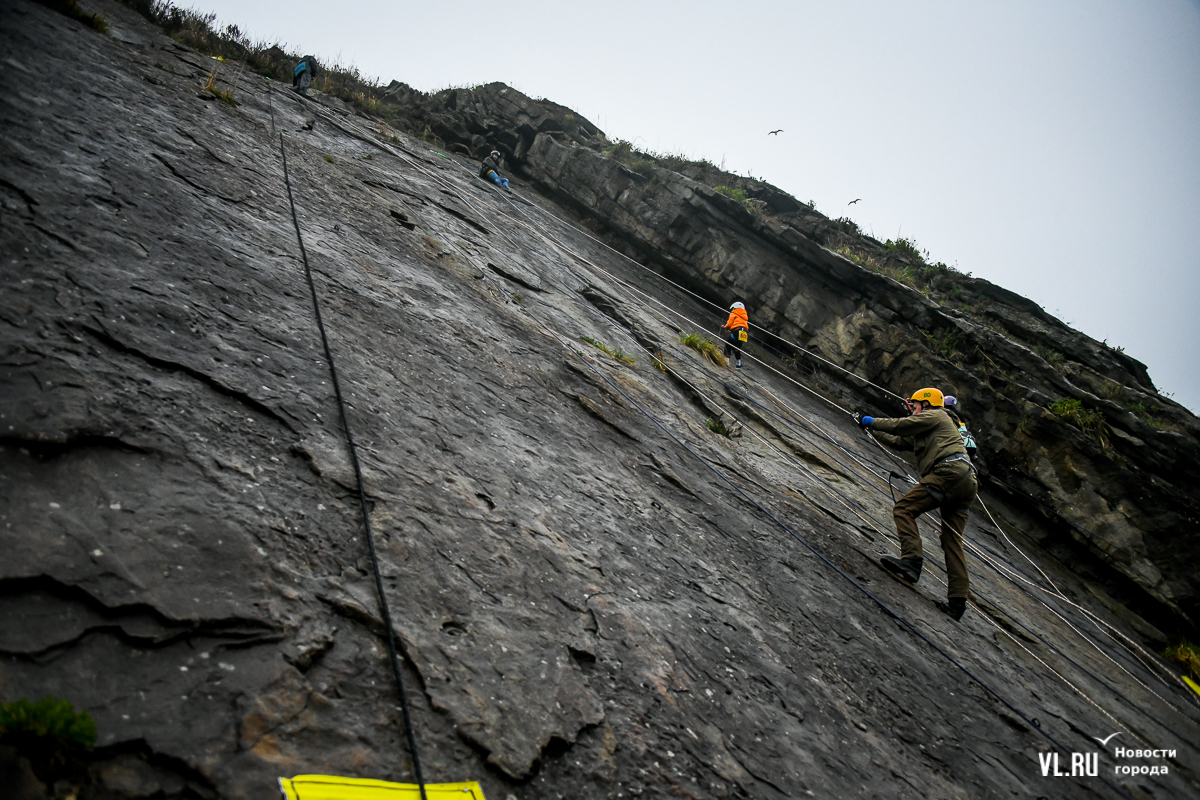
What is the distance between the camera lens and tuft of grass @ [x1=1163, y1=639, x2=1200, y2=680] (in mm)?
7736

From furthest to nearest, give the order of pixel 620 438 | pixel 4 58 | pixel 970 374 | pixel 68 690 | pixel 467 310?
pixel 970 374, pixel 467 310, pixel 620 438, pixel 4 58, pixel 68 690

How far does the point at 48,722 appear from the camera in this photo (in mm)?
1467

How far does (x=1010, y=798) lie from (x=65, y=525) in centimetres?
521

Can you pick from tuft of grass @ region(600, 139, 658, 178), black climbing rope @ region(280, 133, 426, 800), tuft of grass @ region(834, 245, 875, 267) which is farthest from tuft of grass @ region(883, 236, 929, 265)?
black climbing rope @ region(280, 133, 426, 800)

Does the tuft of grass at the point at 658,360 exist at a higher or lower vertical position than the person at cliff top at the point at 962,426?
lower

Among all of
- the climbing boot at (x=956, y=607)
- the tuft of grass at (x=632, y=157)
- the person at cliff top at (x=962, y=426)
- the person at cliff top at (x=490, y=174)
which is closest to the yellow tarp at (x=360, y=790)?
the climbing boot at (x=956, y=607)

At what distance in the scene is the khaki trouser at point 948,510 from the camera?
5.50 metres

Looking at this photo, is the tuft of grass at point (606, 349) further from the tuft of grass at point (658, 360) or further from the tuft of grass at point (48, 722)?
the tuft of grass at point (48, 722)

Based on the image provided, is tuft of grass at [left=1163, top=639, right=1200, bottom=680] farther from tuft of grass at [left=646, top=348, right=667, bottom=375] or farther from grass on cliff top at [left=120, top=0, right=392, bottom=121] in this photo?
grass on cliff top at [left=120, top=0, right=392, bottom=121]

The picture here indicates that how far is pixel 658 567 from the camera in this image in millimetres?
3943

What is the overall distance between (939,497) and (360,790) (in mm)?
6044

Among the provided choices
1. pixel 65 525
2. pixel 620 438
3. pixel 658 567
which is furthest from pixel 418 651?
pixel 620 438

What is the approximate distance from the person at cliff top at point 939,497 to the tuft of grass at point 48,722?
20.4 ft

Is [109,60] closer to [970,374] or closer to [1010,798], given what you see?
[1010,798]
